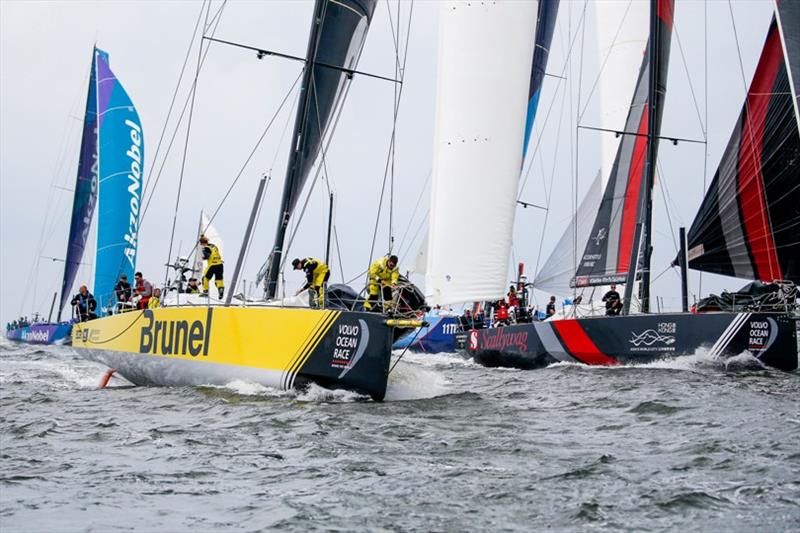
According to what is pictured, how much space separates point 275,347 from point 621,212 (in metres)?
10.5

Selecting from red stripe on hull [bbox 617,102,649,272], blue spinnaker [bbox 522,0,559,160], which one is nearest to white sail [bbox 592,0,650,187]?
blue spinnaker [bbox 522,0,559,160]

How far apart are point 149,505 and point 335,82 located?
24.0 feet

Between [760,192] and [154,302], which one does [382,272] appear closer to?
[154,302]

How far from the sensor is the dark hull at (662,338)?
1263 centimetres

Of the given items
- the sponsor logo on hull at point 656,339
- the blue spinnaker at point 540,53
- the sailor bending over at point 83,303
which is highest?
the blue spinnaker at point 540,53

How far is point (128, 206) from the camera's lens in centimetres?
1958

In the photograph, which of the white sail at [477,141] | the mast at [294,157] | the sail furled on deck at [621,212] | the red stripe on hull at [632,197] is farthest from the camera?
the red stripe on hull at [632,197]

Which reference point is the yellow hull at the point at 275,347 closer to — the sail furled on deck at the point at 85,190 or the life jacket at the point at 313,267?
the life jacket at the point at 313,267

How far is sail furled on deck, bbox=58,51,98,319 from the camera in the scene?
1021 inches

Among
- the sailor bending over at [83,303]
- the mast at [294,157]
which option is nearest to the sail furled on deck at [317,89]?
the mast at [294,157]

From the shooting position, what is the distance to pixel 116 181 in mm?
19781

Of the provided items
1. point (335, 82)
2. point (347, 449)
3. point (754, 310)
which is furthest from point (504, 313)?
point (347, 449)

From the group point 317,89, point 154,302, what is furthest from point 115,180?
point 317,89

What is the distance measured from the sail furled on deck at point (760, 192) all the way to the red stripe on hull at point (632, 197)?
9.15 ft
